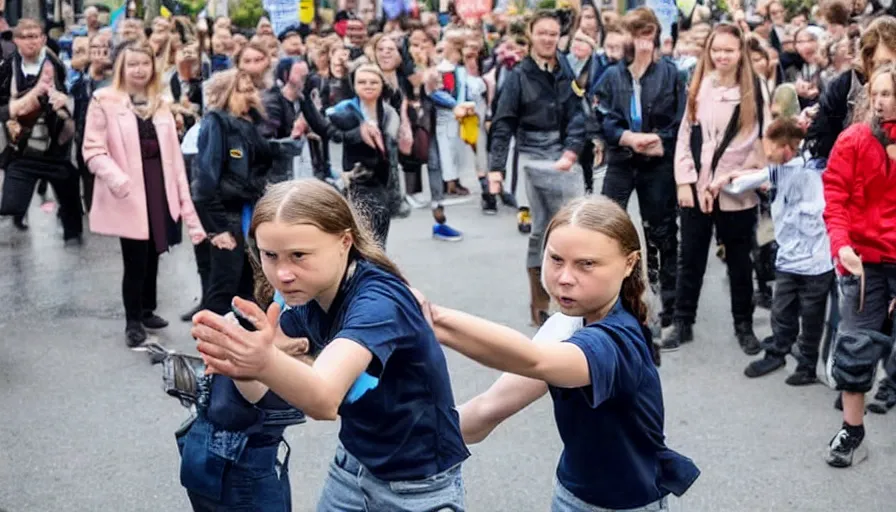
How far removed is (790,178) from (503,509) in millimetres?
2557

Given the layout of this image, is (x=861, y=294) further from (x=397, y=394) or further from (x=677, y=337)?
A: (x=397, y=394)

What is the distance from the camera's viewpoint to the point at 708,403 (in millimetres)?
6125

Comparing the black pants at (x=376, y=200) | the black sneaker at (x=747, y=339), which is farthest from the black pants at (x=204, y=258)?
the black sneaker at (x=747, y=339)

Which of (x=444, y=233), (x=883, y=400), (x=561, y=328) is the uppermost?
(x=561, y=328)

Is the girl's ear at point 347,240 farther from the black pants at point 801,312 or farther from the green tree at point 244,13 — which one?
the green tree at point 244,13

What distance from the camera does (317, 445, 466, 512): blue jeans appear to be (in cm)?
291

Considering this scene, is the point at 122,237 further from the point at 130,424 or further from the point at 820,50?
the point at 820,50

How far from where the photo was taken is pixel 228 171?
682 centimetres

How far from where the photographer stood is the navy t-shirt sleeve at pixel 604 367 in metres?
2.55

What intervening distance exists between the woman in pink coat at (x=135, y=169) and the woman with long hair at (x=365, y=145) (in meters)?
1.12

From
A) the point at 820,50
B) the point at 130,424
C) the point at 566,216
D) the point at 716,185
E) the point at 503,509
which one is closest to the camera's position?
the point at 566,216

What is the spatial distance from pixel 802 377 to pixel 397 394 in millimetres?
4071

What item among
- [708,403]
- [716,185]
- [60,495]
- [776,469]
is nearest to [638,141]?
[716,185]

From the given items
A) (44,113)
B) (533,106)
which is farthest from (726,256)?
(44,113)
